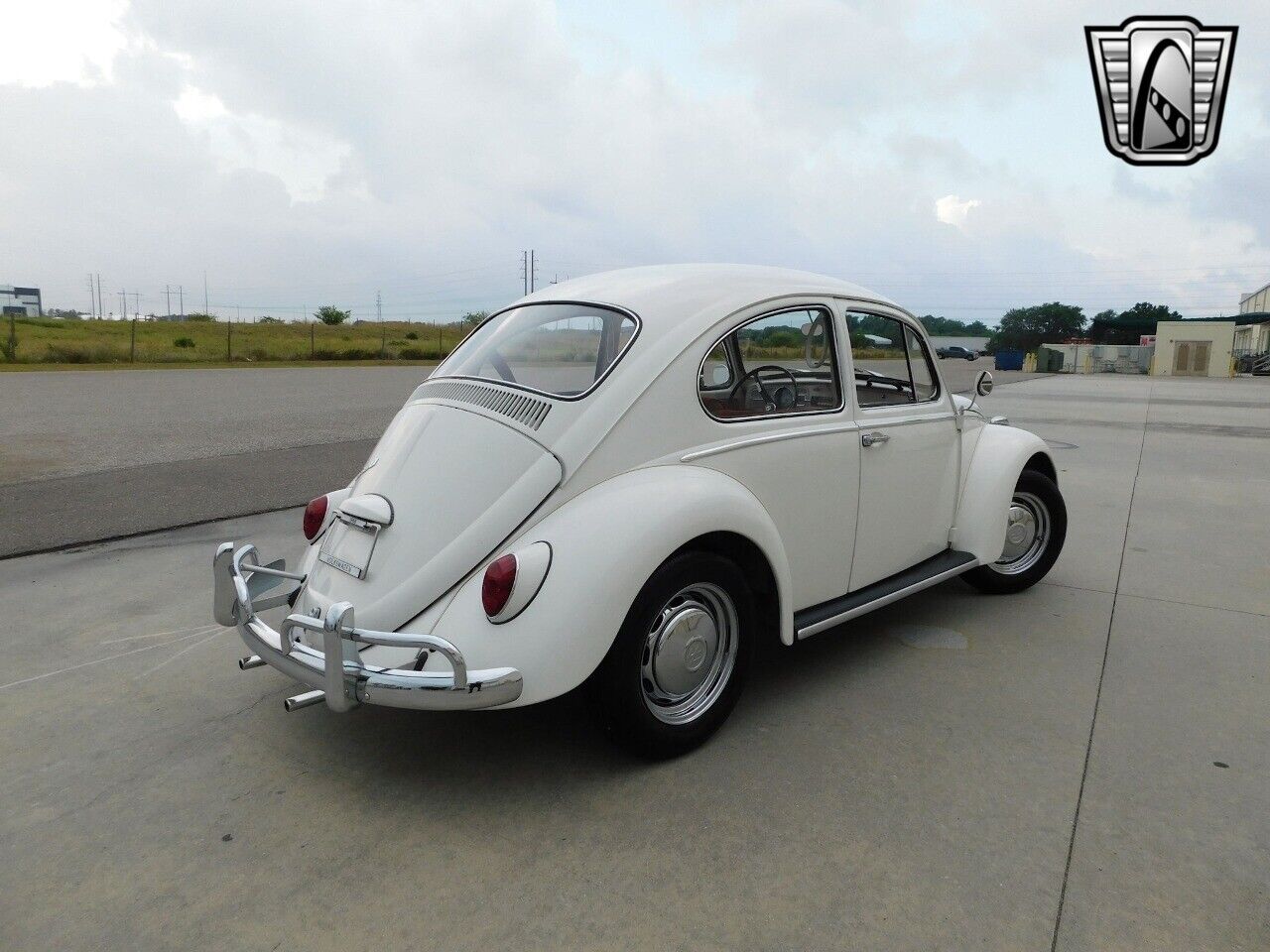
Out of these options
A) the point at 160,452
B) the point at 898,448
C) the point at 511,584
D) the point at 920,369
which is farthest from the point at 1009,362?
the point at 511,584

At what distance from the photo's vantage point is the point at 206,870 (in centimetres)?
248

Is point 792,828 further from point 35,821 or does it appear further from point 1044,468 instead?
point 1044,468

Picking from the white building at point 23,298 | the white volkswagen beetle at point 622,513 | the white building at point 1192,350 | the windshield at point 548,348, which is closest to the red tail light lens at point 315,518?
the white volkswagen beetle at point 622,513

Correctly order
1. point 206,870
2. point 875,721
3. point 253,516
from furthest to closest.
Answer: point 253,516
point 875,721
point 206,870

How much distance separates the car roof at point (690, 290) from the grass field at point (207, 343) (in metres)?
27.7

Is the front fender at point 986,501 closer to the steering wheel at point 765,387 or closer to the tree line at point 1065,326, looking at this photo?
the steering wheel at point 765,387

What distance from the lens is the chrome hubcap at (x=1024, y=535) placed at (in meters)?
4.92

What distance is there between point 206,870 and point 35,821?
27.6 inches

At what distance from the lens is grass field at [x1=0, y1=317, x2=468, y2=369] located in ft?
91.5

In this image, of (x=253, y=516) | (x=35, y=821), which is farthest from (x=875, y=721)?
(x=253, y=516)

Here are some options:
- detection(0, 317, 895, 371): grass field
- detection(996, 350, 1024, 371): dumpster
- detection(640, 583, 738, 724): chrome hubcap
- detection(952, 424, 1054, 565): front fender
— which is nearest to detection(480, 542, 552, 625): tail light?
detection(640, 583, 738, 724): chrome hubcap

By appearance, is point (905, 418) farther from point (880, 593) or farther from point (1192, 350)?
point (1192, 350)

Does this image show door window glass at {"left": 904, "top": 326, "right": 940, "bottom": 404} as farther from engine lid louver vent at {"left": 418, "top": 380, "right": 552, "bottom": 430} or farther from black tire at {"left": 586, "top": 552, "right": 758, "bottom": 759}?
engine lid louver vent at {"left": 418, "top": 380, "right": 552, "bottom": 430}

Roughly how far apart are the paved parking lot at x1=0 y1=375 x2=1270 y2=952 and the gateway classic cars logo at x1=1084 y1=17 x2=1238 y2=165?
695 centimetres
